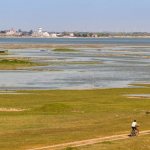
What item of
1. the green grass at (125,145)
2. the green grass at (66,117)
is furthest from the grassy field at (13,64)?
the green grass at (125,145)

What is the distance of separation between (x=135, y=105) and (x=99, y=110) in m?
5.20

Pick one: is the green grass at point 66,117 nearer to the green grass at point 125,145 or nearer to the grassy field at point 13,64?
the green grass at point 125,145

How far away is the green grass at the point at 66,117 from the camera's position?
36.8m

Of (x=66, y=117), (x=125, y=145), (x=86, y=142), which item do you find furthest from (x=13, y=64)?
(x=125, y=145)

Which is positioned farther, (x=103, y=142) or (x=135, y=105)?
(x=135, y=105)

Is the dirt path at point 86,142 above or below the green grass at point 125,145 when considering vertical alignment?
below

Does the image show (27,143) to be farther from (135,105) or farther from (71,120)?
(135,105)

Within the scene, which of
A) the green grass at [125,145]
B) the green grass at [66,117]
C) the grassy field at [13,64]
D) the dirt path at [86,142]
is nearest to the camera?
the green grass at [125,145]

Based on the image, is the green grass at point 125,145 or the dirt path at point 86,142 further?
the dirt path at point 86,142

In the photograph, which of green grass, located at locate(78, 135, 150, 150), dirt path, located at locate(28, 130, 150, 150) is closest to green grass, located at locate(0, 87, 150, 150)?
green grass, located at locate(78, 135, 150, 150)

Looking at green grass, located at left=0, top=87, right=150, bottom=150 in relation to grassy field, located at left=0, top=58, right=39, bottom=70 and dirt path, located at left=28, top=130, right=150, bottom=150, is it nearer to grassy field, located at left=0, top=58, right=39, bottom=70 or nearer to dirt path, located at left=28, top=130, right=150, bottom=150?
dirt path, located at left=28, top=130, right=150, bottom=150

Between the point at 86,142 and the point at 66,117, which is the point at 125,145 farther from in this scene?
the point at 66,117

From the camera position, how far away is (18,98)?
60.7 metres

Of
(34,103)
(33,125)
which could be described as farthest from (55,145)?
(34,103)
